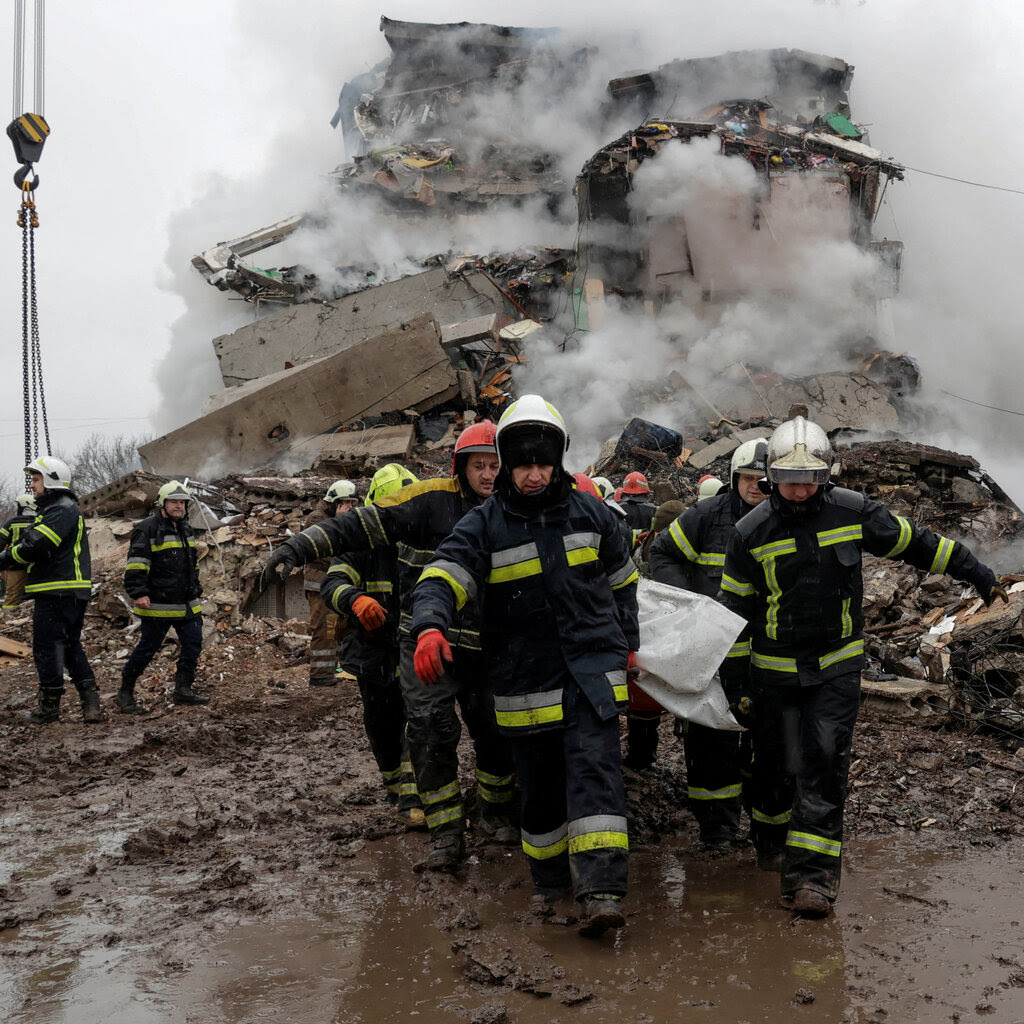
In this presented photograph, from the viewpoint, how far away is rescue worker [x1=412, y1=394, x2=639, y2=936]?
3256 mm

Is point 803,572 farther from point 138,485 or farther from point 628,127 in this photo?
point 628,127

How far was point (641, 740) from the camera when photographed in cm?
493

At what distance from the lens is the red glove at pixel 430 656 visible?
3.05 meters

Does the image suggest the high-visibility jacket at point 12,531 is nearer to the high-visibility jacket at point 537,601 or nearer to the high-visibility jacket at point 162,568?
the high-visibility jacket at point 162,568

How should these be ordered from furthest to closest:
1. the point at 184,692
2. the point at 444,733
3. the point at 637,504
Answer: the point at 637,504 → the point at 184,692 → the point at 444,733

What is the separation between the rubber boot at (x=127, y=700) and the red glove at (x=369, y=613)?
4460 millimetres

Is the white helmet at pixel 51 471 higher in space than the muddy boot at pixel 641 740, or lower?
higher

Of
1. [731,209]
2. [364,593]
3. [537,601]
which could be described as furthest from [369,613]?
[731,209]

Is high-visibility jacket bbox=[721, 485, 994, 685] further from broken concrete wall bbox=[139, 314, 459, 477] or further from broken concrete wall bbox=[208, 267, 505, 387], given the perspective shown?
broken concrete wall bbox=[208, 267, 505, 387]

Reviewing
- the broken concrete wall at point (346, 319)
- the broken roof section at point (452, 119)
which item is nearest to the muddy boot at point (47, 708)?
the broken concrete wall at point (346, 319)

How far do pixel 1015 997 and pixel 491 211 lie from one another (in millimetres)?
29982

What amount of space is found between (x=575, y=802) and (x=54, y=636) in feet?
18.2

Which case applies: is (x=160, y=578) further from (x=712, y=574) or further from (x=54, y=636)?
(x=712, y=574)

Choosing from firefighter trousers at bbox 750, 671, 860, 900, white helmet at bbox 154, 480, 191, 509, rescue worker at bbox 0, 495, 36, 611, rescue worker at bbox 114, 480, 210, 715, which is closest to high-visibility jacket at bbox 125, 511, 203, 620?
rescue worker at bbox 114, 480, 210, 715
